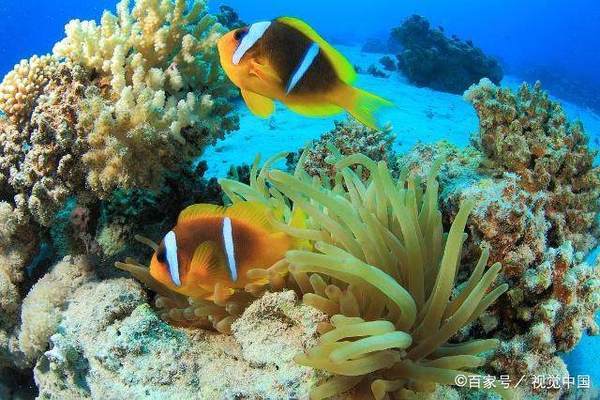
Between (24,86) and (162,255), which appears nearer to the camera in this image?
(162,255)

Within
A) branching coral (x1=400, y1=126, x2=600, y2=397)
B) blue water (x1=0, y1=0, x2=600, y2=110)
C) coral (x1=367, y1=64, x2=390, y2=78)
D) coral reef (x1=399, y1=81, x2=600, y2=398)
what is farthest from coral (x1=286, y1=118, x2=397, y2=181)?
blue water (x1=0, y1=0, x2=600, y2=110)

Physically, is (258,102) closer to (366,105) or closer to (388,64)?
(366,105)

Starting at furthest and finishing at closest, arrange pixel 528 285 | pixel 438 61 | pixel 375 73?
pixel 375 73, pixel 438 61, pixel 528 285

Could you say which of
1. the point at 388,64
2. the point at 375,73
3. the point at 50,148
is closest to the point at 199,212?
the point at 50,148

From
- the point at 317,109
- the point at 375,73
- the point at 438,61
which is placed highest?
the point at 438,61

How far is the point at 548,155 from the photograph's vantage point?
248cm

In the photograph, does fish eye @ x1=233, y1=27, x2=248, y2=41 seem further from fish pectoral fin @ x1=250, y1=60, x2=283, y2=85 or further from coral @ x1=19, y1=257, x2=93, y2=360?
coral @ x1=19, y1=257, x2=93, y2=360

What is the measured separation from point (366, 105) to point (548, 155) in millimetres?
1295

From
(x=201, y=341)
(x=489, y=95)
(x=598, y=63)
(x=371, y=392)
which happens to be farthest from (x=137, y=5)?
(x=598, y=63)

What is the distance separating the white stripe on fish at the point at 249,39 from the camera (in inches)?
67.6

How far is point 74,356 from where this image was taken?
2057 mm

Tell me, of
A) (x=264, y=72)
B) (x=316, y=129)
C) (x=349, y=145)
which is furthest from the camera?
(x=316, y=129)

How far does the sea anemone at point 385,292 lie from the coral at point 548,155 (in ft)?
2.55

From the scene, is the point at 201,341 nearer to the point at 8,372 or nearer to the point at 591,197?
the point at 8,372
